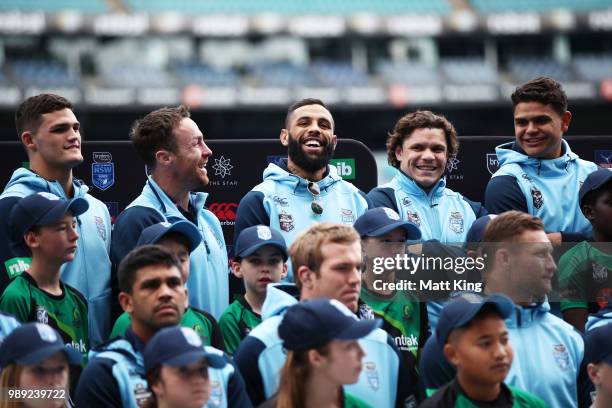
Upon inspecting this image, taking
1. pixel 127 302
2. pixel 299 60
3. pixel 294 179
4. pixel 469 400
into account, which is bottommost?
pixel 469 400

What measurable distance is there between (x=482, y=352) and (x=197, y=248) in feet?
6.20

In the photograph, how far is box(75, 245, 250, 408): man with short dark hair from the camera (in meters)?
4.45

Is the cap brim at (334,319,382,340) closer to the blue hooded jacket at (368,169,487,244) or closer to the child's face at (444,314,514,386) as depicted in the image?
the child's face at (444,314,514,386)

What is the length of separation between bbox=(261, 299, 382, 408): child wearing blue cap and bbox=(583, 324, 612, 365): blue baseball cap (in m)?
1.15

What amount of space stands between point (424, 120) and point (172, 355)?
2864mm

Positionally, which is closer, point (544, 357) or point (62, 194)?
point (544, 357)

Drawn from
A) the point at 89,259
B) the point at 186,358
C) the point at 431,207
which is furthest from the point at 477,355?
the point at 89,259

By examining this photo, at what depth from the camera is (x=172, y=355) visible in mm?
4227

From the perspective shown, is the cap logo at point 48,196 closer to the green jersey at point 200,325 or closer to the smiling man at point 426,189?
the green jersey at point 200,325

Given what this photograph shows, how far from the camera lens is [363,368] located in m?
4.79

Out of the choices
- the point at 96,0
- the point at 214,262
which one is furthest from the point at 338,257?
the point at 96,0

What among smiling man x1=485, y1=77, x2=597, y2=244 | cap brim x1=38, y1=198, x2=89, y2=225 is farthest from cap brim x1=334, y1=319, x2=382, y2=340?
smiling man x1=485, y1=77, x2=597, y2=244

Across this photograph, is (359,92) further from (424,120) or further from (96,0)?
(424,120)

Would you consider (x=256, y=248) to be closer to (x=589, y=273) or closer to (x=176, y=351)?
(x=176, y=351)
